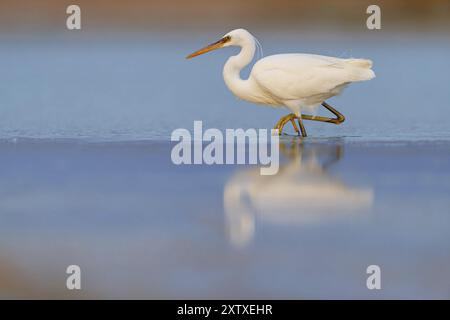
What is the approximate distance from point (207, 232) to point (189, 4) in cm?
1053

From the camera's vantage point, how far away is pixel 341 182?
6.90 m

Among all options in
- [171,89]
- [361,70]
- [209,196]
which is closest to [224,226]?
[209,196]

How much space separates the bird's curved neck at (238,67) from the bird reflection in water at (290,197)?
2.12 metres

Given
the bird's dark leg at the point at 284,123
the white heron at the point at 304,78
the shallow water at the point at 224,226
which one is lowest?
the shallow water at the point at 224,226

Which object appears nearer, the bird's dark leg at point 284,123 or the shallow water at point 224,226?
the shallow water at point 224,226

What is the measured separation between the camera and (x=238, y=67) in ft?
32.8

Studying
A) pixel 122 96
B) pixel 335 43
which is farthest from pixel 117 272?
pixel 335 43

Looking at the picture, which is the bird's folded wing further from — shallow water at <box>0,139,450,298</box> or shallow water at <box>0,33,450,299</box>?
shallow water at <box>0,139,450,298</box>

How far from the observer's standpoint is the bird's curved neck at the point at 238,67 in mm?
9835

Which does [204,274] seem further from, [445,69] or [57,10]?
[57,10]

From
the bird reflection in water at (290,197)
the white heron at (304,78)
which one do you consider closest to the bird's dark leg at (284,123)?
the white heron at (304,78)

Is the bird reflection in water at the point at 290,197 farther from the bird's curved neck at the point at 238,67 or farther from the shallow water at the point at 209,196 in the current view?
the bird's curved neck at the point at 238,67

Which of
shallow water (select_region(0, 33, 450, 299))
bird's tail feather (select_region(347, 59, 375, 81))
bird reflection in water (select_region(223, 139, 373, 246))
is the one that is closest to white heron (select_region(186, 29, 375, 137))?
bird's tail feather (select_region(347, 59, 375, 81))

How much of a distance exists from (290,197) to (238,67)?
3.74 m
